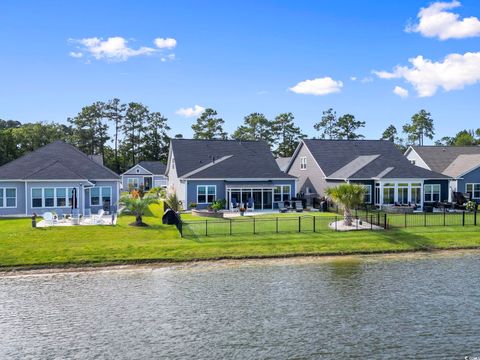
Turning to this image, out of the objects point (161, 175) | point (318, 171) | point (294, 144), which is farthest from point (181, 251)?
point (294, 144)

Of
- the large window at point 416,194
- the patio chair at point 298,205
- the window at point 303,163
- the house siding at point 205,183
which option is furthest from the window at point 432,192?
the window at point 303,163

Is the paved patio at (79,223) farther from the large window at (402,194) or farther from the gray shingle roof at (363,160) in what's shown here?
the large window at (402,194)

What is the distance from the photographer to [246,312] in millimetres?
16062

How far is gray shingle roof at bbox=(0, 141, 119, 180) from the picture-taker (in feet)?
121

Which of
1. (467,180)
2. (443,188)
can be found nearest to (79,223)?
(443,188)

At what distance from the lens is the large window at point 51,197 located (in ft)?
121

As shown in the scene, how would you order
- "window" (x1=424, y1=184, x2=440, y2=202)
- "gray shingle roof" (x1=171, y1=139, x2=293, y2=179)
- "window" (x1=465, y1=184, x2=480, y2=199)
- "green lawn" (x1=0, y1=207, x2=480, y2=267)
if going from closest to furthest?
"green lawn" (x1=0, y1=207, x2=480, y2=267) < "gray shingle roof" (x1=171, y1=139, x2=293, y2=179) < "window" (x1=424, y1=184, x2=440, y2=202) < "window" (x1=465, y1=184, x2=480, y2=199)

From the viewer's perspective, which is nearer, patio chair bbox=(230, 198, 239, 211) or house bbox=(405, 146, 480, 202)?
patio chair bbox=(230, 198, 239, 211)

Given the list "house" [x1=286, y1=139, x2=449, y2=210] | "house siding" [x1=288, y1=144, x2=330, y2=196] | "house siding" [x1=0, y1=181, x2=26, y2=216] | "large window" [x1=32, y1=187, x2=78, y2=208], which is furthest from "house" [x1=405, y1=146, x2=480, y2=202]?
"house siding" [x1=0, y1=181, x2=26, y2=216]

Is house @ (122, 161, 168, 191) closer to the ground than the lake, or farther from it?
farther from it

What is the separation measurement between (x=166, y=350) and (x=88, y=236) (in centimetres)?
1617

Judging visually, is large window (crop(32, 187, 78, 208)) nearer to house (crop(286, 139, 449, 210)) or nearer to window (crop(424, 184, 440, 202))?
house (crop(286, 139, 449, 210))

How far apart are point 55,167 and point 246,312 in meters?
26.7

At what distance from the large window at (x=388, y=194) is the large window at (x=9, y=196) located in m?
29.7
